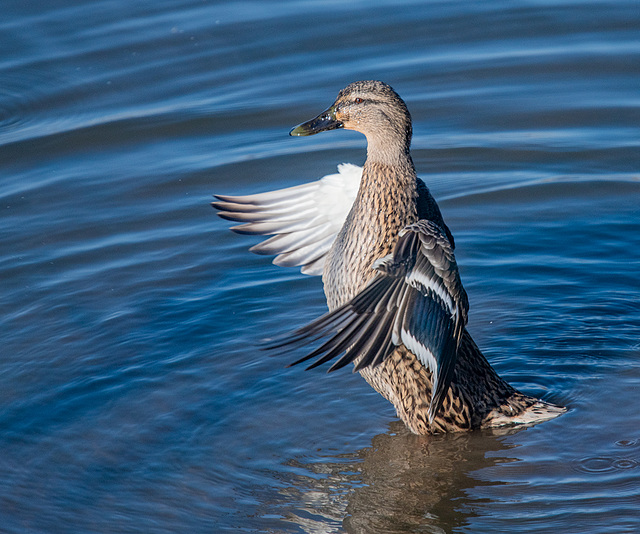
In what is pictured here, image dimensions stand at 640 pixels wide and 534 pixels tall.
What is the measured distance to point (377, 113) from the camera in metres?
4.90

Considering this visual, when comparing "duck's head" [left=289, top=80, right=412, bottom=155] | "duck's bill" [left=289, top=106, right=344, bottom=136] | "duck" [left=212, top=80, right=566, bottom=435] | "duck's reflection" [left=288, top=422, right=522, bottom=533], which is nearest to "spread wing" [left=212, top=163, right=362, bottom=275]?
A: "duck" [left=212, top=80, right=566, bottom=435]

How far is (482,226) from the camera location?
22.7 feet

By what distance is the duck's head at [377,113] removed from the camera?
4867mm

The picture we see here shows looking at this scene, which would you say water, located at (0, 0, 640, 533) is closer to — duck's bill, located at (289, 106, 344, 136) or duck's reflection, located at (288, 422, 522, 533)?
duck's reflection, located at (288, 422, 522, 533)

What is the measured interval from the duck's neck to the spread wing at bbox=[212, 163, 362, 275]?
64 centimetres

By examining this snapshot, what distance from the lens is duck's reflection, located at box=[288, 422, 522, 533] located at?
166 inches

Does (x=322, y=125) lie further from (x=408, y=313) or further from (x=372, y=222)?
(x=408, y=313)

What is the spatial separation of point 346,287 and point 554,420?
135 cm

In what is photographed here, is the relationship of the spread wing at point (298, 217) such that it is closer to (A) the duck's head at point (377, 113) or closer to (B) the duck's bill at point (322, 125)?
(B) the duck's bill at point (322, 125)

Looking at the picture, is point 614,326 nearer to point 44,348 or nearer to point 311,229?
point 311,229

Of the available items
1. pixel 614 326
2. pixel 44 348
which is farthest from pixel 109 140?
pixel 614 326

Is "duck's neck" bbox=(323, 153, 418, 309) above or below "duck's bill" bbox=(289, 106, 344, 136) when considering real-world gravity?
below

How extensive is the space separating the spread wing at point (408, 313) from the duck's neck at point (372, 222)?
18.9 inches

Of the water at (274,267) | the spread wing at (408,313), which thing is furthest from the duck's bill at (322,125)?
the water at (274,267)
